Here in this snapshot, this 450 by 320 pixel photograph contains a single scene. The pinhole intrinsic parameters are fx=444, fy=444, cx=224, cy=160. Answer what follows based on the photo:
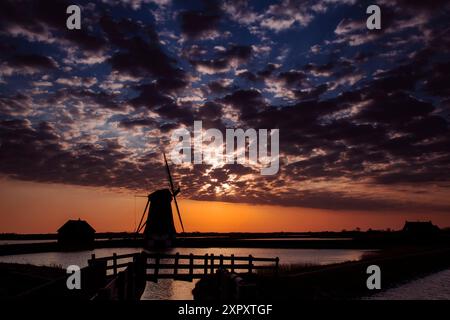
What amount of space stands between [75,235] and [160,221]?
17.0 metres

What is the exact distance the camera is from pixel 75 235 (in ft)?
281

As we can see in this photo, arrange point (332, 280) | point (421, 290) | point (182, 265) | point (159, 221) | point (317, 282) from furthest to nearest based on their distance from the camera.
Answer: point (159, 221) → point (421, 290) → point (332, 280) → point (182, 265) → point (317, 282)

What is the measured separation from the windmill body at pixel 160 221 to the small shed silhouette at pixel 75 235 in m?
11.5

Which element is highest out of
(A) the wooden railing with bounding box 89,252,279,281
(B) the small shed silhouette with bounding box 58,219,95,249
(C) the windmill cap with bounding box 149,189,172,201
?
(C) the windmill cap with bounding box 149,189,172,201

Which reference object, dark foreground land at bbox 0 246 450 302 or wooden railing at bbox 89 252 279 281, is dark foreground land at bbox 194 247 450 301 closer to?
dark foreground land at bbox 0 246 450 302

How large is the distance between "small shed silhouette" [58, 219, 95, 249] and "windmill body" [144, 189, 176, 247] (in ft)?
37.7

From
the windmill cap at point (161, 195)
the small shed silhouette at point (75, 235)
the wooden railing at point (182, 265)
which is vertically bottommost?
the small shed silhouette at point (75, 235)

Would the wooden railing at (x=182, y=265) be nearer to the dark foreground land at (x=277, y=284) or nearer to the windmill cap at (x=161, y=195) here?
the dark foreground land at (x=277, y=284)

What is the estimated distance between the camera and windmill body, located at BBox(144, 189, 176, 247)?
276 feet

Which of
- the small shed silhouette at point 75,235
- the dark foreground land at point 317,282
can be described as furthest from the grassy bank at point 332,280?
the small shed silhouette at point 75,235

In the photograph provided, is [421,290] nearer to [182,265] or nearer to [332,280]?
[332,280]

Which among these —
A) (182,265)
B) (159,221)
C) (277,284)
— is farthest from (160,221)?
(277,284)

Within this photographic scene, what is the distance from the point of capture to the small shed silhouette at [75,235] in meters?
85.2

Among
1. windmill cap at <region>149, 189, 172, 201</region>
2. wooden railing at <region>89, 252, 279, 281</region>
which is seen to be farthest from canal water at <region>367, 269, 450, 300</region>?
windmill cap at <region>149, 189, 172, 201</region>
